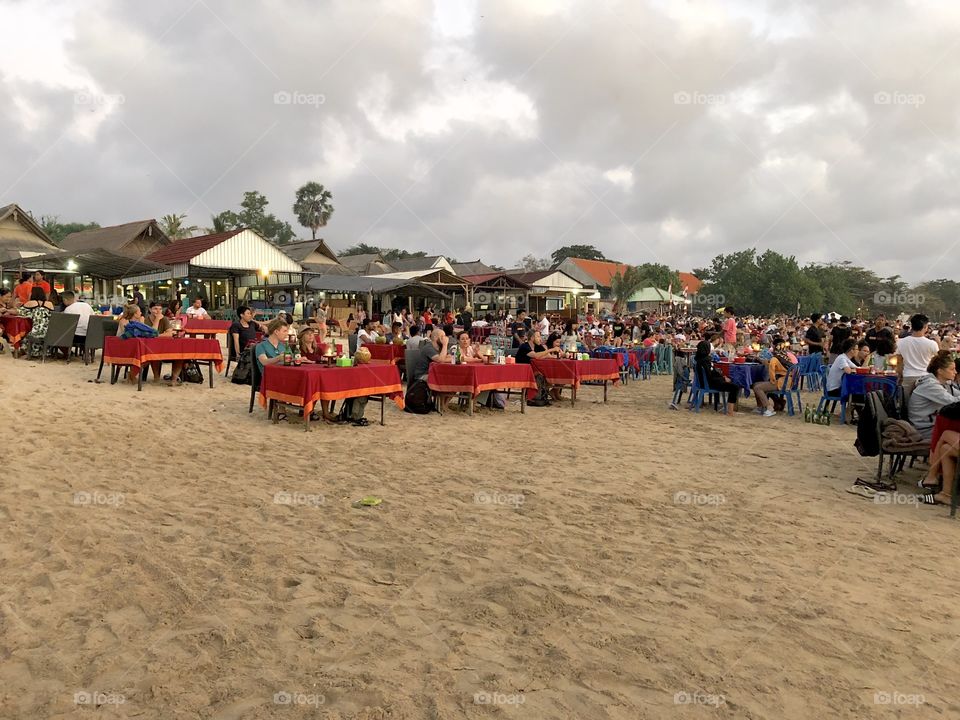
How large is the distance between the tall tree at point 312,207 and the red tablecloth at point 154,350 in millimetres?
61595

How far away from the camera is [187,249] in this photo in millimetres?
28406

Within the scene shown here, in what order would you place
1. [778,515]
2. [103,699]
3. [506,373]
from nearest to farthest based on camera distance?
1. [103,699]
2. [778,515]
3. [506,373]

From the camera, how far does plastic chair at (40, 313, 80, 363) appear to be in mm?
12398

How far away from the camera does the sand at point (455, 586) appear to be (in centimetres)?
269

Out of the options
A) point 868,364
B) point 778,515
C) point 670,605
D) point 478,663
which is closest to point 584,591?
point 670,605

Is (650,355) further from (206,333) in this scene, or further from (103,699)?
(103,699)

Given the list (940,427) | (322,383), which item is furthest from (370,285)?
(940,427)

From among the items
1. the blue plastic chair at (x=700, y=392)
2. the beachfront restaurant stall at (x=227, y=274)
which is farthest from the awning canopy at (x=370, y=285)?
the blue plastic chair at (x=700, y=392)

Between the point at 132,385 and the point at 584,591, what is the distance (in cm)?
931

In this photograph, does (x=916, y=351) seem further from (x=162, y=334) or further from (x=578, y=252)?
(x=578, y=252)

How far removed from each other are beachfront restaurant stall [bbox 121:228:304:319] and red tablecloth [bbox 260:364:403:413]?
18.7 meters

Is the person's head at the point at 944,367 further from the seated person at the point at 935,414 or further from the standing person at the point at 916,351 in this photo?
the standing person at the point at 916,351

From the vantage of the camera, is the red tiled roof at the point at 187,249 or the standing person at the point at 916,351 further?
the red tiled roof at the point at 187,249

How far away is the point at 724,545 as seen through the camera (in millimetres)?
4402
